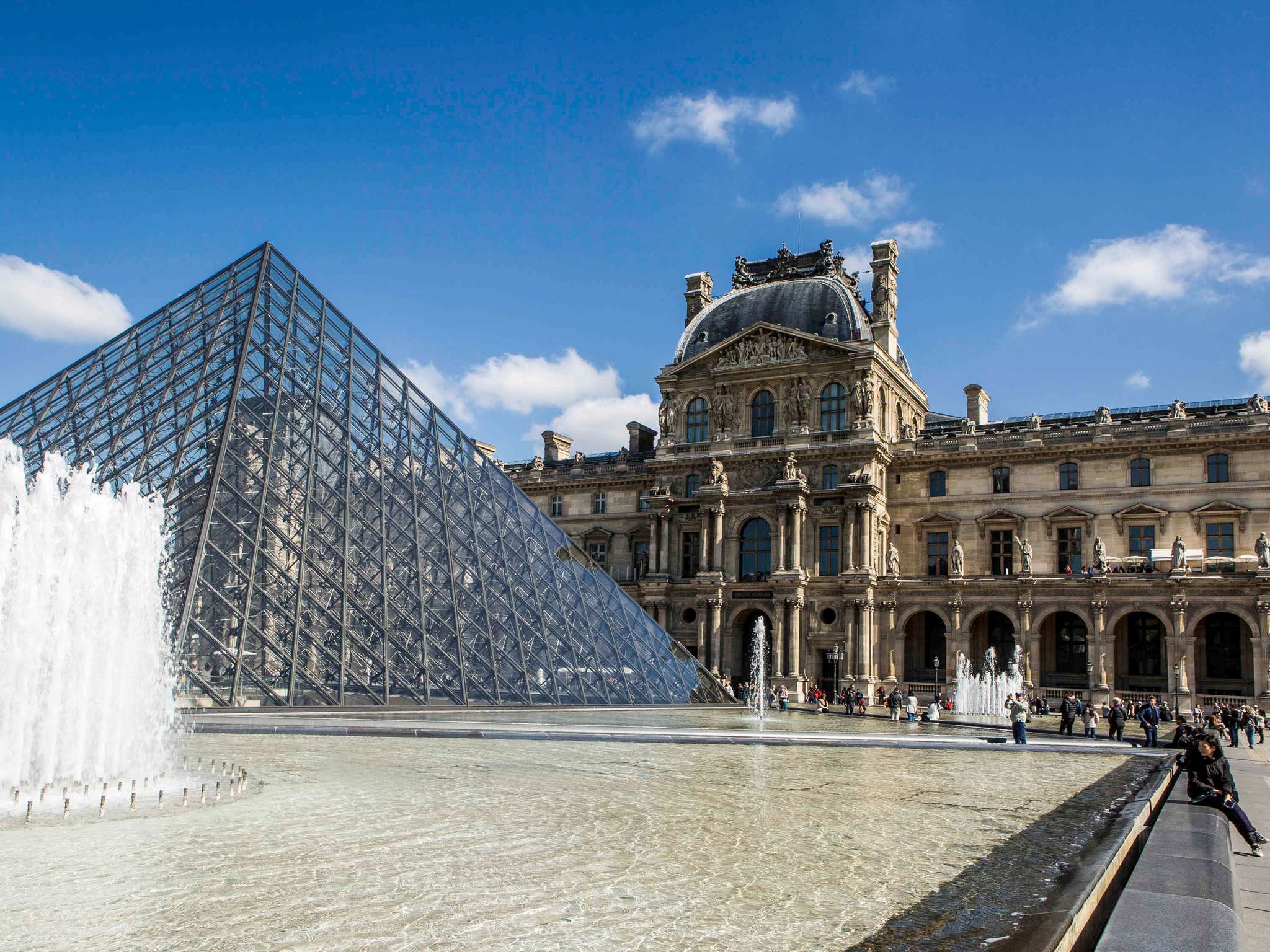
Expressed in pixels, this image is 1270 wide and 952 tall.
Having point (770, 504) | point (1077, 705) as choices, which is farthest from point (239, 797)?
point (770, 504)

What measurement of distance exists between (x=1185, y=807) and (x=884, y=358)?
36.2 meters

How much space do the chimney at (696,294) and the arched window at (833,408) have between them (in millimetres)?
9820

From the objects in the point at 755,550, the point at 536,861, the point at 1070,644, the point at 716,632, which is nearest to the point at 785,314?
the point at 755,550

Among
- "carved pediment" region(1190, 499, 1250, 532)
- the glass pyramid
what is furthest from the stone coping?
"carved pediment" region(1190, 499, 1250, 532)

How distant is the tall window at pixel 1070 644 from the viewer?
41562mm

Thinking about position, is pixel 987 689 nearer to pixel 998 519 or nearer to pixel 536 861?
pixel 998 519

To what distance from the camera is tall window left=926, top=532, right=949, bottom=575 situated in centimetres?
4412

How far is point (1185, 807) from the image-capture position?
984cm

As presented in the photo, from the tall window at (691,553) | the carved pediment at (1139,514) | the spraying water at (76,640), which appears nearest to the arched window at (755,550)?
the tall window at (691,553)

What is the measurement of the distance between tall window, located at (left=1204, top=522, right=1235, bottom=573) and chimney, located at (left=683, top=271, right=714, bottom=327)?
946 inches

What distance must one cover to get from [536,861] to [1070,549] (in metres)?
37.3

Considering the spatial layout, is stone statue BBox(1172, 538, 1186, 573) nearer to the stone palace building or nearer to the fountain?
the stone palace building

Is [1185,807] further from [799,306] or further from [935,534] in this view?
[799,306]

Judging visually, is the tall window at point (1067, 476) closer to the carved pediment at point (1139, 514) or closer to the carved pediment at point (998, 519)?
the carved pediment at point (1139, 514)
